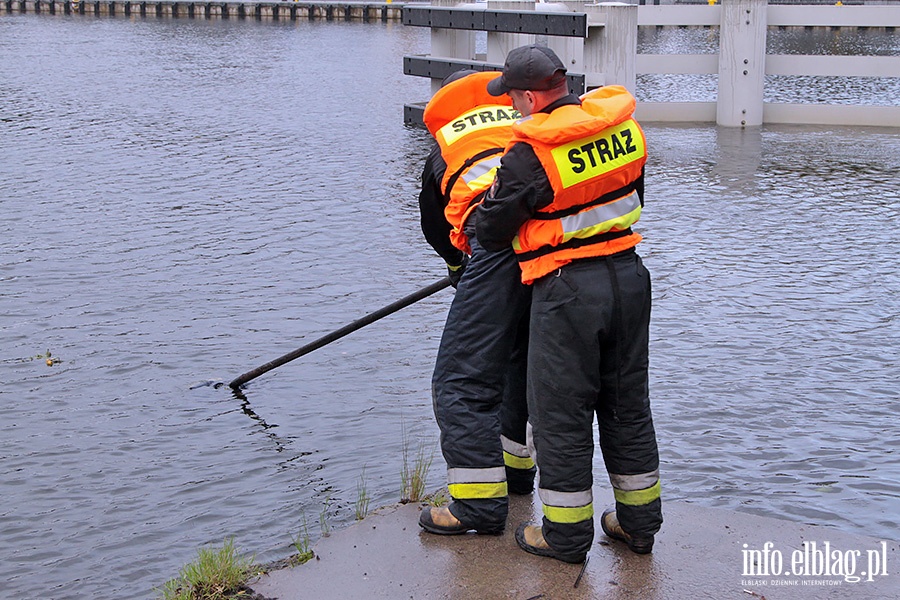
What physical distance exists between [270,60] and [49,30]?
12236 mm

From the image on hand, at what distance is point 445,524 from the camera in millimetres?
4473

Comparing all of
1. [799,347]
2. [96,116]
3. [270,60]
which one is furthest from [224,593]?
[270,60]

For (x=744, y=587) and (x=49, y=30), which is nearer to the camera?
(x=744, y=587)

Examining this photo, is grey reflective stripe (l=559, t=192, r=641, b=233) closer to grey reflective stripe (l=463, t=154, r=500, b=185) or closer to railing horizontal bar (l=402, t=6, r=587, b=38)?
grey reflective stripe (l=463, t=154, r=500, b=185)

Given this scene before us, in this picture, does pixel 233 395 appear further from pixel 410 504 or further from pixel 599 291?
pixel 599 291

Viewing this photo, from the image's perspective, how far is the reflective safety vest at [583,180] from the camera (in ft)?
12.6

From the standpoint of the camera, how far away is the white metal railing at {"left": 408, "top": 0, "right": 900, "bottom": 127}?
1452cm

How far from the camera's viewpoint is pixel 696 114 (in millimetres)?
16188

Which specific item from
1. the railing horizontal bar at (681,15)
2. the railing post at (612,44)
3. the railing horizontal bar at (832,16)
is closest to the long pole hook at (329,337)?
the railing post at (612,44)

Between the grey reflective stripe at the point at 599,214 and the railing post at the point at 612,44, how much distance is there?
10.5 metres

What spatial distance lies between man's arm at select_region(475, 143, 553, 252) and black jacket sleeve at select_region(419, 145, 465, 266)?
56 centimetres

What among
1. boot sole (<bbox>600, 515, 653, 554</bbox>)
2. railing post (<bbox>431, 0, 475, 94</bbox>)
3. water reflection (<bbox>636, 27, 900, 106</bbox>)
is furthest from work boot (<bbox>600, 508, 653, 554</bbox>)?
water reflection (<bbox>636, 27, 900, 106</bbox>)

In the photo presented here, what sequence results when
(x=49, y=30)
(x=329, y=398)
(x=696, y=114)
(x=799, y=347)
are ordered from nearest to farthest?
(x=329, y=398)
(x=799, y=347)
(x=696, y=114)
(x=49, y=30)

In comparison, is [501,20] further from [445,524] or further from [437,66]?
[445,524]
